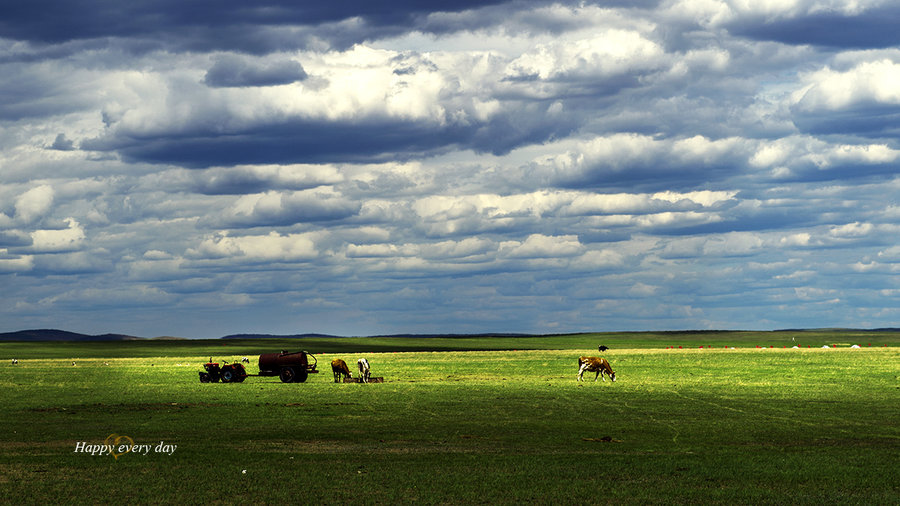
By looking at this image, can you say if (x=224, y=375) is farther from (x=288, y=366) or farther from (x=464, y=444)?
(x=464, y=444)

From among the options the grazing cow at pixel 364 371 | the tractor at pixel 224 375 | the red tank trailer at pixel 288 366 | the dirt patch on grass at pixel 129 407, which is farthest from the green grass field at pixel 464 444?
the tractor at pixel 224 375

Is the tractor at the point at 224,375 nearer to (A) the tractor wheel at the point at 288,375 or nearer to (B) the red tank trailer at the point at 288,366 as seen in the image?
(B) the red tank trailer at the point at 288,366

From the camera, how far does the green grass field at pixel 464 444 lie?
1903 centimetres

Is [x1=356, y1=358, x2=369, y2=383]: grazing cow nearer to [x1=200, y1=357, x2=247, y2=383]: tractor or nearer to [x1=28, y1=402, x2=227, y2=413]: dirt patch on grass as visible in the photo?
[x1=200, y1=357, x2=247, y2=383]: tractor

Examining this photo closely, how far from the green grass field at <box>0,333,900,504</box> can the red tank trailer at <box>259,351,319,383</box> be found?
9.38m

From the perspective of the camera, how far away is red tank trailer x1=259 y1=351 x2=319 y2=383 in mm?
61469

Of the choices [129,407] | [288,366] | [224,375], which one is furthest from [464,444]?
[224,375]

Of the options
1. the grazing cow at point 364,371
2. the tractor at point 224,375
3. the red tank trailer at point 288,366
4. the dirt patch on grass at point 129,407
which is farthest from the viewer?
the tractor at point 224,375

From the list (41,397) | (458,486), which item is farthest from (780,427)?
(41,397)

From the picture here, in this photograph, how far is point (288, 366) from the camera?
61.8 m

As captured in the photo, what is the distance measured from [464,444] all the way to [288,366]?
122 ft

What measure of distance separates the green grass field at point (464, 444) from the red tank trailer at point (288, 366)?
30.8 feet

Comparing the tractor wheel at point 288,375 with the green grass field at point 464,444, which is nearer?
the green grass field at point 464,444

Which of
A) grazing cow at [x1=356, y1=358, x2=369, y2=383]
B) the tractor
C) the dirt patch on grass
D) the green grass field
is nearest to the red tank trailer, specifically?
the tractor
